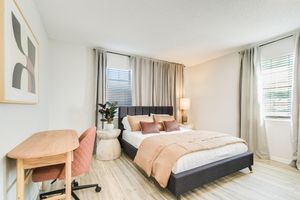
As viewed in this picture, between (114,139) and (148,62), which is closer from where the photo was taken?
(114,139)

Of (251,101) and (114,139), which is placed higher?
(251,101)

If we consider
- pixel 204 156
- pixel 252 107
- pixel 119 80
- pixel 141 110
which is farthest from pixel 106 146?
pixel 252 107

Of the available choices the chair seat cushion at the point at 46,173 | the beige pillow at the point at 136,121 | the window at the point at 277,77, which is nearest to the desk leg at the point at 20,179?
the chair seat cushion at the point at 46,173

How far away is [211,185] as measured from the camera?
2.28 m

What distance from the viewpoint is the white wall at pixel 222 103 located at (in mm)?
3156

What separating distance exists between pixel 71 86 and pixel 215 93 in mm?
3981

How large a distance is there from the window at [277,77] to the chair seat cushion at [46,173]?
4.12 meters

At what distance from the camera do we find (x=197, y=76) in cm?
513

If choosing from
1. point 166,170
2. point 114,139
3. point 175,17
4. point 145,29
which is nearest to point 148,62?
point 145,29

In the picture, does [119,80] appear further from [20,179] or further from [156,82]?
[20,179]

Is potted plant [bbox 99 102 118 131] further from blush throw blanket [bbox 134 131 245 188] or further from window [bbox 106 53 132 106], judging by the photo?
blush throw blanket [bbox 134 131 245 188]

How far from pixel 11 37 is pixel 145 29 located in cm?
209

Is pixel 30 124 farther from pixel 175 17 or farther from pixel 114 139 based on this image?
pixel 175 17

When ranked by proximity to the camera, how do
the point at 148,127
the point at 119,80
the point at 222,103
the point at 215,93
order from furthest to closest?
the point at 215,93 → the point at 222,103 → the point at 119,80 → the point at 148,127
